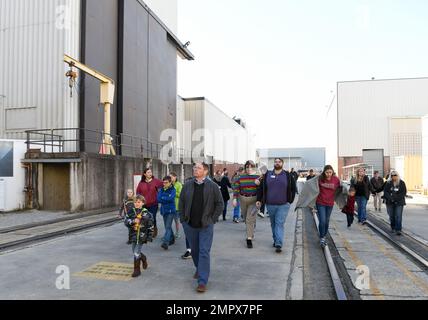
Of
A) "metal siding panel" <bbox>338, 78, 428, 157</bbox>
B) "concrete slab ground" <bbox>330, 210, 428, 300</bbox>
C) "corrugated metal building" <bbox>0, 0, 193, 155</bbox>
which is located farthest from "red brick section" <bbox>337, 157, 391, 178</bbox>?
"concrete slab ground" <bbox>330, 210, 428, 300</bbox>

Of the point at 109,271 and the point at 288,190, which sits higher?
the point at 288,190

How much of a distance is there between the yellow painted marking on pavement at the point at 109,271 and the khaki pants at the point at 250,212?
8.96 ft

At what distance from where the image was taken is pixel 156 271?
232 inches

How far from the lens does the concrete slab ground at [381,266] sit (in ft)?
15.6

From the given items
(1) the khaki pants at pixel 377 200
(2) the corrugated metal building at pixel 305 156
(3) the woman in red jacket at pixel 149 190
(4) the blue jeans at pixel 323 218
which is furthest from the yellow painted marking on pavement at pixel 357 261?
(2) the corrugated metal building at pixel 305 156

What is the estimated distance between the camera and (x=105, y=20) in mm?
20312

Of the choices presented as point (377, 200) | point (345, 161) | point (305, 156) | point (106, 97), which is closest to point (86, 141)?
point (106, 97)

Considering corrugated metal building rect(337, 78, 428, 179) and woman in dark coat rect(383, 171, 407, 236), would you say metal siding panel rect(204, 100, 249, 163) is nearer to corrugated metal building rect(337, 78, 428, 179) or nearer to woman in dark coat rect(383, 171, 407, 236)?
corrugated metal building rect(337, 78, 428, 179)

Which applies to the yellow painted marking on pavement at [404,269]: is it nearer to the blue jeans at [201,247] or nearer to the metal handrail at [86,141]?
the blue jeans at [201,247]

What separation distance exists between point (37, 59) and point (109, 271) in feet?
51.0

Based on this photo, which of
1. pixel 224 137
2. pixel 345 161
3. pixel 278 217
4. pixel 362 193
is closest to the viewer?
pixel 278 217

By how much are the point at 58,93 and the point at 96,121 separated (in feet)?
8.20

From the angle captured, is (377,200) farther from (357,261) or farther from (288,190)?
(357,261)

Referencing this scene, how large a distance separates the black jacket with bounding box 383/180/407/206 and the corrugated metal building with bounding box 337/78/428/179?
39195 millimetres
